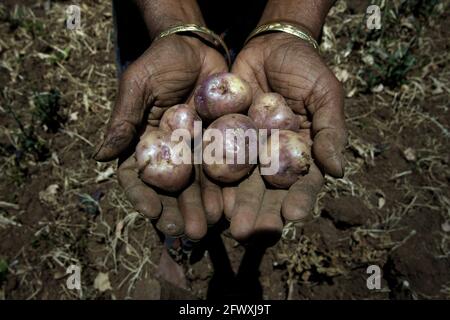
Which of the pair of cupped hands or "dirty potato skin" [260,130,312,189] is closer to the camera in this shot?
the pair of cupped hands

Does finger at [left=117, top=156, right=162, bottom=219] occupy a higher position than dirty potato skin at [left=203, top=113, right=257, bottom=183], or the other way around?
dirty potato skin at [left=203, top=113, right=257, bottom=183]

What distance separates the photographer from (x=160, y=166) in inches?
105

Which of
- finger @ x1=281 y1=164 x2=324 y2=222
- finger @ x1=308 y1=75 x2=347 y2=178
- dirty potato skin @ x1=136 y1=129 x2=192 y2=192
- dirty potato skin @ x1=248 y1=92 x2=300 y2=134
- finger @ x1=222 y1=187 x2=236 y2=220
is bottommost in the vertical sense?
finger @ x1=222 y1=187 x2=236 y2=220

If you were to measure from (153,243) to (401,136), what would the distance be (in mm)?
2513

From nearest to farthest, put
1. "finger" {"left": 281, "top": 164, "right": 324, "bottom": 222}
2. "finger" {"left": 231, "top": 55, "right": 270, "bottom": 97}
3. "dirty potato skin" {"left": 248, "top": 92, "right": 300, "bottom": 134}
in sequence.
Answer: "finger" {"left": 281, "top": 164, "right": 324, "bottom": 222}
"dirty potato skin" {"left": 248, "top": 92, "right": 300, "bottom": 134}
"finger" {"left": 231, "top": 55, "right": 270, "bottom": 97}

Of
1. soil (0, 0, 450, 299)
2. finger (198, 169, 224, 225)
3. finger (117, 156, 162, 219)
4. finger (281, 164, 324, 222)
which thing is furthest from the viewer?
soil (0, 0, 450, 299)

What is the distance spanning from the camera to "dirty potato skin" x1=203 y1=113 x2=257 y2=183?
2697 millimetres

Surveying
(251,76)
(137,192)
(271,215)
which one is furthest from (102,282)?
(251,76)

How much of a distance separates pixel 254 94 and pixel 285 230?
3.86 feet

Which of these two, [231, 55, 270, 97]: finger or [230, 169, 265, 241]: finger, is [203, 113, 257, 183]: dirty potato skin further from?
[231, 55, 270, 97]: finger

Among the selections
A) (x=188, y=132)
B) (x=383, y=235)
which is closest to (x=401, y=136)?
(x=383, y=235)

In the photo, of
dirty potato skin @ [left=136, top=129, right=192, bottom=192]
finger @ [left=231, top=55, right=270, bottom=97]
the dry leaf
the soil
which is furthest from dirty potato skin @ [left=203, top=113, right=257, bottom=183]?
the dry leaf

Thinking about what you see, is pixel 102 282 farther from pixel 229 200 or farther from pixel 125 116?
pixel 125 116

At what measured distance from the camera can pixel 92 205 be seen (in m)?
3.70
